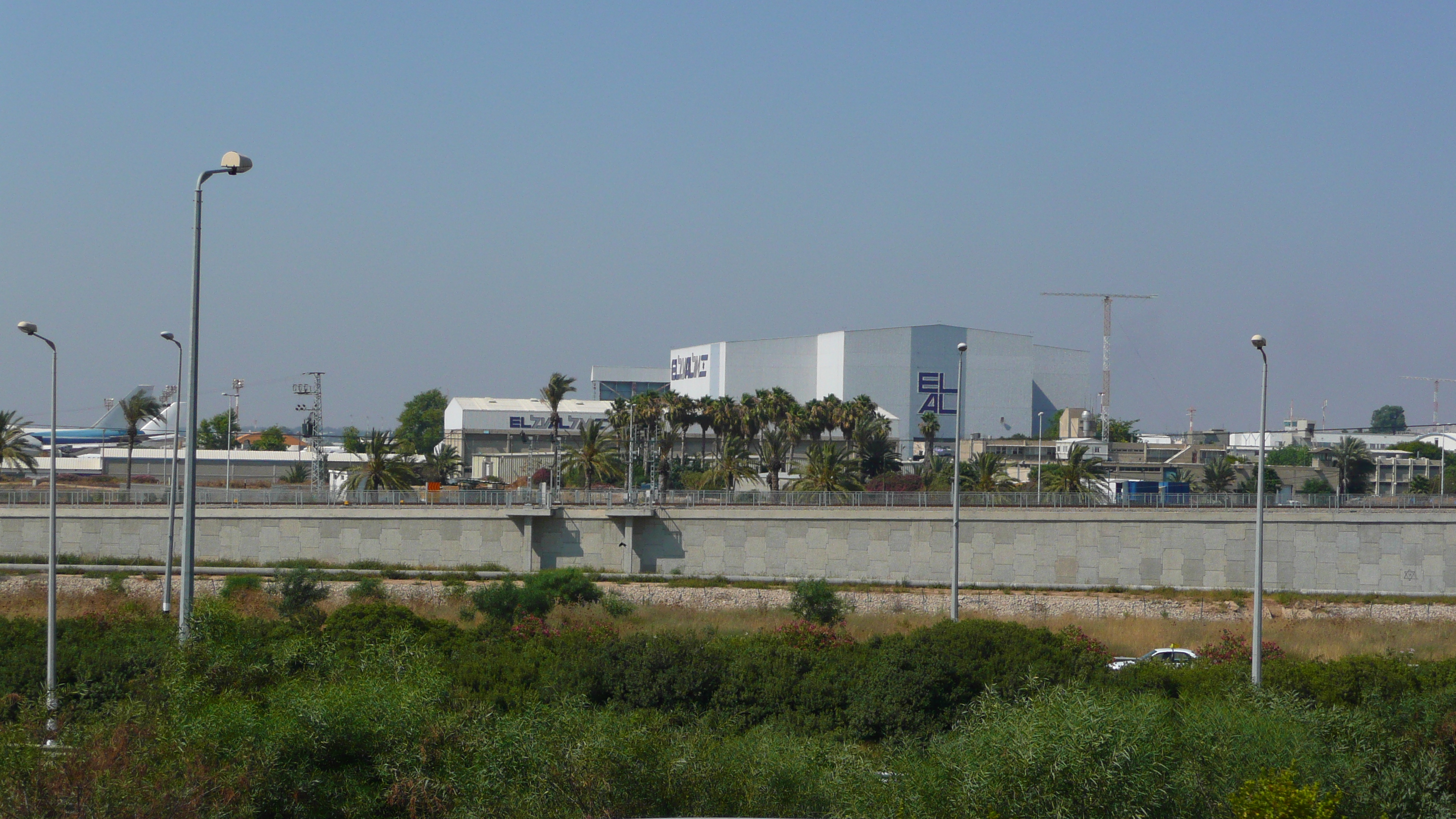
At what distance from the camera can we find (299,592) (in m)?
42.6

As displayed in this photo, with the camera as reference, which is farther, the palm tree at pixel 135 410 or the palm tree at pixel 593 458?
the palm tree at pixel 135 410

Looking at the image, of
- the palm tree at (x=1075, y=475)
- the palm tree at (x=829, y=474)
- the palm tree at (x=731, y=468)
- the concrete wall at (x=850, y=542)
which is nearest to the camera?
the concrete wall at (x=850, y=542)

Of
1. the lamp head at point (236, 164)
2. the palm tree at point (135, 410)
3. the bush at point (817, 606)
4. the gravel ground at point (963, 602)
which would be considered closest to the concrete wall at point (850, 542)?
the gravel ground at point (963, 602)

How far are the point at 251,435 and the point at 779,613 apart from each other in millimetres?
140987

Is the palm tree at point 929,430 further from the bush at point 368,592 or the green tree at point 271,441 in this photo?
the green tree at point 271,441

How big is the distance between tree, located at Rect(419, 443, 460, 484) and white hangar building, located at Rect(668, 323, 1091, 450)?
30115mm

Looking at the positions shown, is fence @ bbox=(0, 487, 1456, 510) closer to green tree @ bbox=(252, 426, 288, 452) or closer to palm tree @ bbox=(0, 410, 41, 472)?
palm tree @ bbox=(0, 410, 41, 472)

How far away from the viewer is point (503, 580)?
1987 inches

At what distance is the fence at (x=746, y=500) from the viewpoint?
2103 inches

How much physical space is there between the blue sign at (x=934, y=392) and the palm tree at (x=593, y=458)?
49508 millimetres

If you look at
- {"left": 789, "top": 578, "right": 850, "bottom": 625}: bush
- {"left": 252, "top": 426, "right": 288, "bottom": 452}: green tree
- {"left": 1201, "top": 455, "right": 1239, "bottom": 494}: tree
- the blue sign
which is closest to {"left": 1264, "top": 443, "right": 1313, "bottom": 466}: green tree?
{"left": 1201, "top": 455, "right": 1239, "bottom": 494}: tree

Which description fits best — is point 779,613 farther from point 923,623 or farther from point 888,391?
point 888,391

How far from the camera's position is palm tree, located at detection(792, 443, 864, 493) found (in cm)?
6256

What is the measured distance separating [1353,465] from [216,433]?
398 feet
